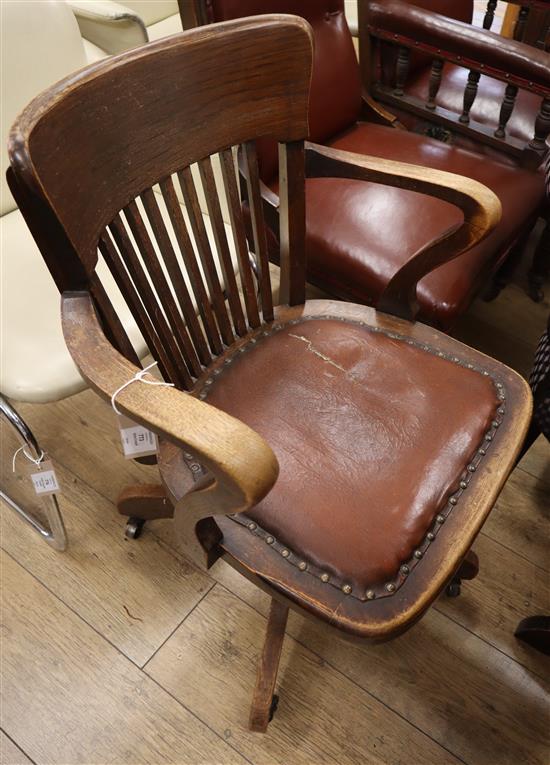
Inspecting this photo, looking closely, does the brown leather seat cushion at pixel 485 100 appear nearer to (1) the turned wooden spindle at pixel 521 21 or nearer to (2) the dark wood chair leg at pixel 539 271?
(1) the turned wooden spindle at pixel 521 21

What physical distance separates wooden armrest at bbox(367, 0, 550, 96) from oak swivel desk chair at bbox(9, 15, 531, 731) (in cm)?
57

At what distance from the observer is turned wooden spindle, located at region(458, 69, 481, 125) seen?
1.29 m

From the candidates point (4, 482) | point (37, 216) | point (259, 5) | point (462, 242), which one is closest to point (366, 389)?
point (462, 242)

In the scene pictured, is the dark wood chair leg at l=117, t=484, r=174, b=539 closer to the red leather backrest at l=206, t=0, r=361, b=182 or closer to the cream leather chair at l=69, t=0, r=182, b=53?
the red leather backrest at l=206, t=0, r=361, b=182

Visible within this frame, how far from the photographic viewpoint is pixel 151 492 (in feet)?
3.91

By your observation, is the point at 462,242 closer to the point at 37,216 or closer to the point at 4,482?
the point at 37,216

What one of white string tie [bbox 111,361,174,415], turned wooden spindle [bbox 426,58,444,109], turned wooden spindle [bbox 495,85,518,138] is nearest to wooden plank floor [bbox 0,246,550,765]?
white string tie [bbox 111,361,174,415]

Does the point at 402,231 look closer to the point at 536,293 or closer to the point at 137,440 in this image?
the point at 137,440

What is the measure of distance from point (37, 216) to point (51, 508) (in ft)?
2.36

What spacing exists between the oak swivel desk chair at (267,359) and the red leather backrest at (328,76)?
0.44 metres

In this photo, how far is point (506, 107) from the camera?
4.20 ft

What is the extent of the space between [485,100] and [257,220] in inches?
37.9

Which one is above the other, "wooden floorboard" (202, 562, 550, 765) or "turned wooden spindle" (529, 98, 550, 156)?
"turned wooden spindle" (529, 98, 550, 156)

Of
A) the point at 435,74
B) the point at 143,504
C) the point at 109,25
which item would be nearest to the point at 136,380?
the point at 143,504
